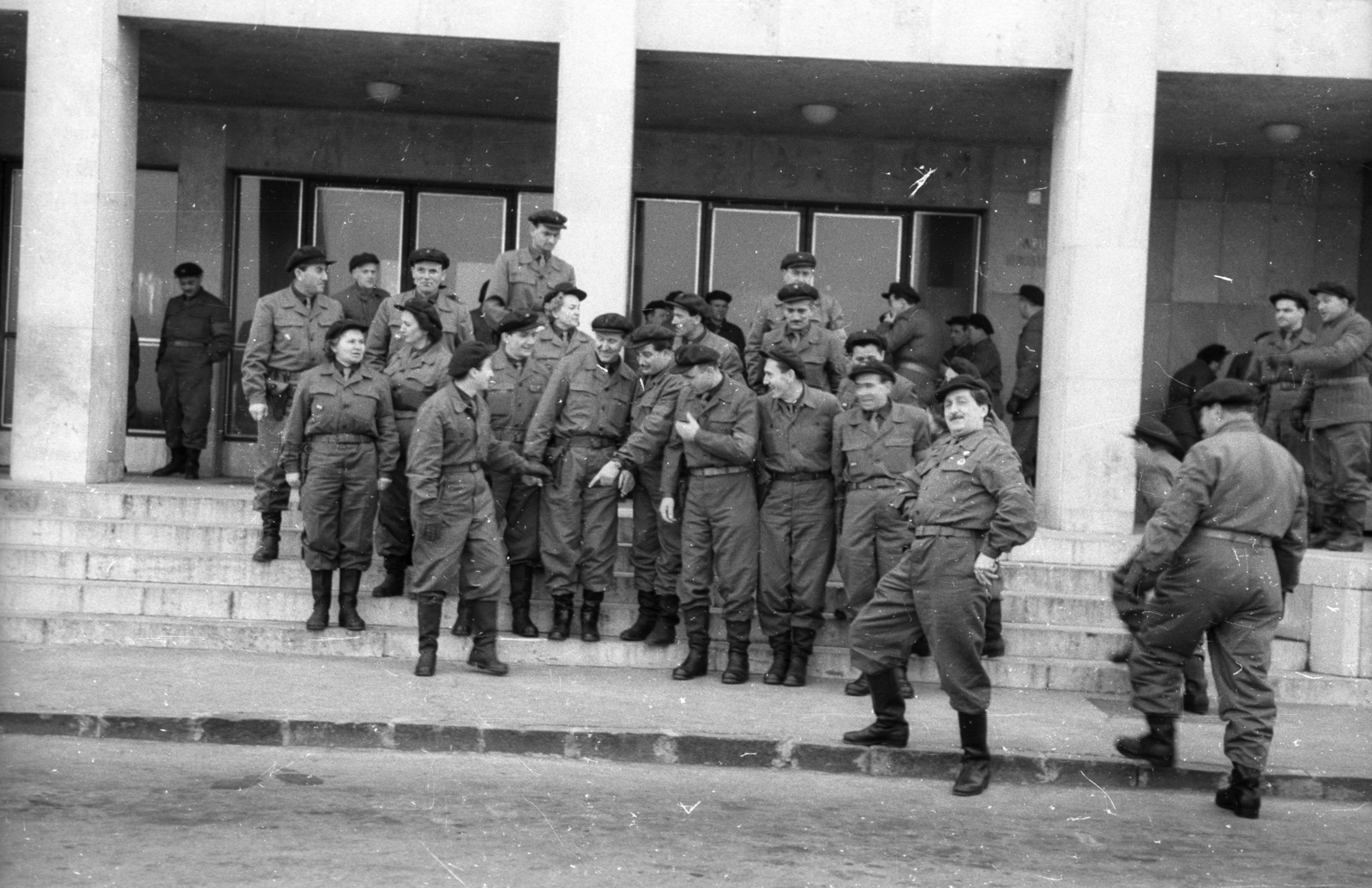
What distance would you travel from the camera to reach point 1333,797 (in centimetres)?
773

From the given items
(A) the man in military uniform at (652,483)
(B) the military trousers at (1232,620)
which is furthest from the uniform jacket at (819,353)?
(B) the military trousers at (1232,620)

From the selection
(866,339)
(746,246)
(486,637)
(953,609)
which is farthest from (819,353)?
(746,246)

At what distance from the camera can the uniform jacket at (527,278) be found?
11.2 metres

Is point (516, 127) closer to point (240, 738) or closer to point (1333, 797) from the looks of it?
point (240, 738)

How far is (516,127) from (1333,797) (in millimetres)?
10386

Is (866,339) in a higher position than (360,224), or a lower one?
lower

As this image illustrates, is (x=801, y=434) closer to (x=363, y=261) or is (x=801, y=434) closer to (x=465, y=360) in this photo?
(x=465, y=360)

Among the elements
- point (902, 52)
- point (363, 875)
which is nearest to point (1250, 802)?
point (363, 875)

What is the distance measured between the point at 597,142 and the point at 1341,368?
5.82 meters

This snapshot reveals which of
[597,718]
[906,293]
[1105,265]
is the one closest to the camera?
[597,718]

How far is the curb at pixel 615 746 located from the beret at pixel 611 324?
306 cm

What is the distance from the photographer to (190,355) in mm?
13930

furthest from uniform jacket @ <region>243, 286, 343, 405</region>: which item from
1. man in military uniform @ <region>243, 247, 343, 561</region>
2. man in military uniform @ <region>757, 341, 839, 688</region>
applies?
man in military uniform @ <region>757, 341, 839, 688</region>

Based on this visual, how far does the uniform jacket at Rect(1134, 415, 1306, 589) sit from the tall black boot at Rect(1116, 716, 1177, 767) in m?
0.90
